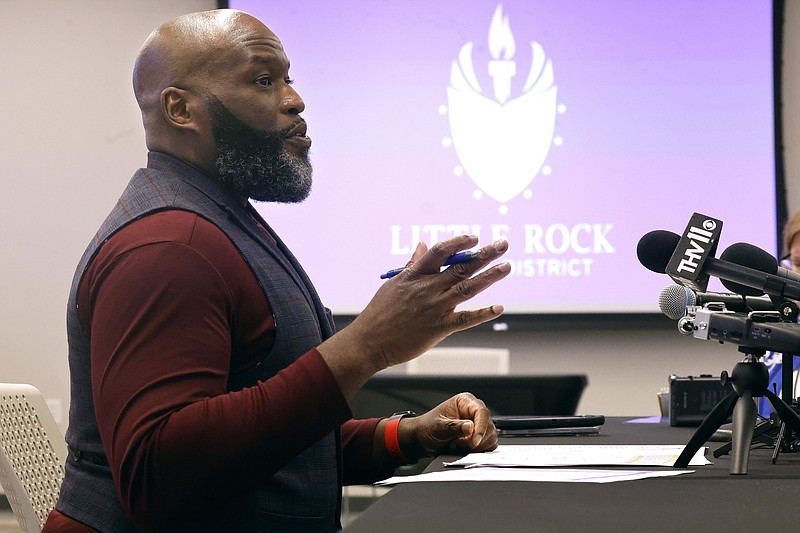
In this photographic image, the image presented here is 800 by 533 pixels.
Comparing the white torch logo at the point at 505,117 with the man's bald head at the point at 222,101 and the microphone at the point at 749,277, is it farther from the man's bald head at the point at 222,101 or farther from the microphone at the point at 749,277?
the microphone at the point at 749,277

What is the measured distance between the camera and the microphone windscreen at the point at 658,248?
1188mm

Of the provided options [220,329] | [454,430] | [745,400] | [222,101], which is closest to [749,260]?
[745,400]

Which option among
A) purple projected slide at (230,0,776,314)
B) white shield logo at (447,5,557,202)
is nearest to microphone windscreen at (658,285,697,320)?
purple projected slide at (230,0,776,314)

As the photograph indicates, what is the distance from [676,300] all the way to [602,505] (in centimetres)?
38

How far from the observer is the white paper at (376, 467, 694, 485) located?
1.10 m

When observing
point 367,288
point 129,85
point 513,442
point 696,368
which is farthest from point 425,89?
point 513,442

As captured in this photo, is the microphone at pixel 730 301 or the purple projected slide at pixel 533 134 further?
the purple projected slide at pixel 533 134

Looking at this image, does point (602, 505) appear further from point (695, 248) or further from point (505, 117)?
point (505, 117)

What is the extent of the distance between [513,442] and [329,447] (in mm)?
423

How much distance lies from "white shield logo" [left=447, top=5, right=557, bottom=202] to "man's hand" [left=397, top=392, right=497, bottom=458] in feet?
8.63

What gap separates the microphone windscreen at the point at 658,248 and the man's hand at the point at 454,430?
0.38 meters

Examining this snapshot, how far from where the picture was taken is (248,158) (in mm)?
1431

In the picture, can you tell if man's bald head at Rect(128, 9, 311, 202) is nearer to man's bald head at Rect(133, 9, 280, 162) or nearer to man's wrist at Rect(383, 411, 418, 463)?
man's bald head at Rect(133, 9, 280, 162)

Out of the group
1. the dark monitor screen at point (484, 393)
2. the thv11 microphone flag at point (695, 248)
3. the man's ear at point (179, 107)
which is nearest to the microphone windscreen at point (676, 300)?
the thv11 microphone flag at point (695, 248)
